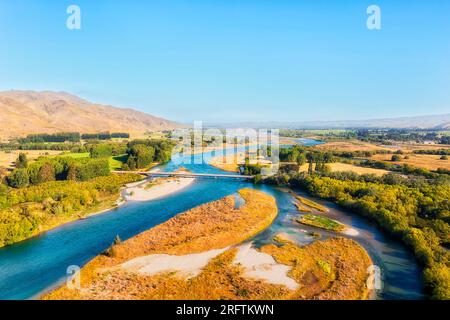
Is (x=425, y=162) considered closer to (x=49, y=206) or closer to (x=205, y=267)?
(x=205, y=267)

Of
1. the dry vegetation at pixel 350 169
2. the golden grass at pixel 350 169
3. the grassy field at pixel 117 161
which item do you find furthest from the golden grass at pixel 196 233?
the grassy field at pixel 117 161

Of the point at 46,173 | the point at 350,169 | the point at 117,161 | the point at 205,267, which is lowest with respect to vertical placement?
the point at 205,267

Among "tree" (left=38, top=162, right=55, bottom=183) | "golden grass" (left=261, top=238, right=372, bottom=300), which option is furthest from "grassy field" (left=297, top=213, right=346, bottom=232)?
"tree" (left=38, top=162, right=55, bottom=183)

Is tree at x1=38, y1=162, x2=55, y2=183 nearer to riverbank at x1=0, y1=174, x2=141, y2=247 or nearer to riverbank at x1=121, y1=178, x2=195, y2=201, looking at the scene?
riverbank at x1=0, y1=174, x2=141, y2=247

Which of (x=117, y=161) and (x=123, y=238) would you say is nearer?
(x=123, y=238)

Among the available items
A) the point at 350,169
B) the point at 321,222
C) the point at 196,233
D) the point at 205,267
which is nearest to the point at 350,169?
the point at 350,169

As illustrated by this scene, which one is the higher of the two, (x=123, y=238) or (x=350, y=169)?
(x=350, y=169)
